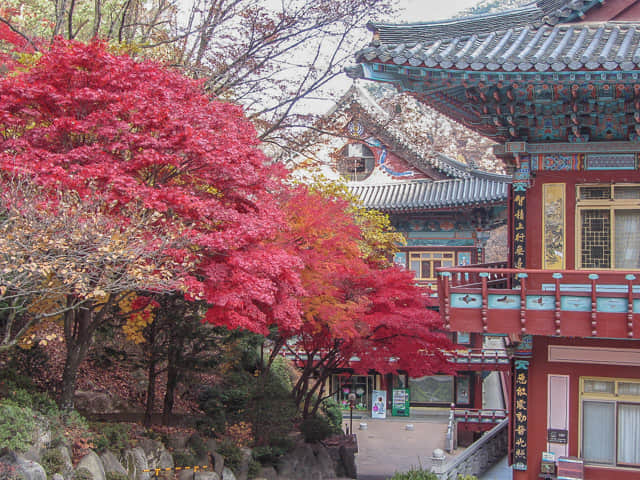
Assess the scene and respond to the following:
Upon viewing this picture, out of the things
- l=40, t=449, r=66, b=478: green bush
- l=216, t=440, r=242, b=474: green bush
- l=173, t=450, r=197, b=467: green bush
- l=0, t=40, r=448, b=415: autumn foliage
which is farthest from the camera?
l=216, t=440, r=242, b=474: green bush

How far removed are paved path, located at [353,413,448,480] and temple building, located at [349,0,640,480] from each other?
900cm

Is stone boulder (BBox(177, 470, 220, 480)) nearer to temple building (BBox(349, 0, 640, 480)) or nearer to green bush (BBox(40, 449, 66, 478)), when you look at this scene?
green bush (BBox(40, 449, 66, 478))

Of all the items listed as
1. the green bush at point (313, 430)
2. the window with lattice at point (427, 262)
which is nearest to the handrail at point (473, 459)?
the green bush at point (313, 430)

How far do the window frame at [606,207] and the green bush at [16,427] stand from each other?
1018 cm

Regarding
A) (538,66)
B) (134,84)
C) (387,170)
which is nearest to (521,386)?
(538,66)

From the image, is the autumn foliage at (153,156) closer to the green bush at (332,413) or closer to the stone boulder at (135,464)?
the stone boulder at (135,464)

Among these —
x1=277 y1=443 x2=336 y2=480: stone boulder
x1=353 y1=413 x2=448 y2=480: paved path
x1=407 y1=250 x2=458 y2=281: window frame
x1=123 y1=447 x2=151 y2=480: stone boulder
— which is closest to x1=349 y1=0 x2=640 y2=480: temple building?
x1=123 y1=447 x2=151 y2=480: stone boulder

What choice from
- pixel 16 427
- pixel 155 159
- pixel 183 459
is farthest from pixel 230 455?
pixel 155 159

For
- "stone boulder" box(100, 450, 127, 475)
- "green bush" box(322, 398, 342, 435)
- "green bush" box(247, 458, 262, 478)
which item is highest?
"stone boulder" box(100, 450, 127, 475)

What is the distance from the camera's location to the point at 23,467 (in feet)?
37.3

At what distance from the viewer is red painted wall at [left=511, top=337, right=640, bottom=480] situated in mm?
13641

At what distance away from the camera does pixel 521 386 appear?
46.1 feet

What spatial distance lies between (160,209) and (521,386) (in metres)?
7.58

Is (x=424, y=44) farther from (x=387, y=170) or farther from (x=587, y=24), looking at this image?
Result: (x=387, y=170)
